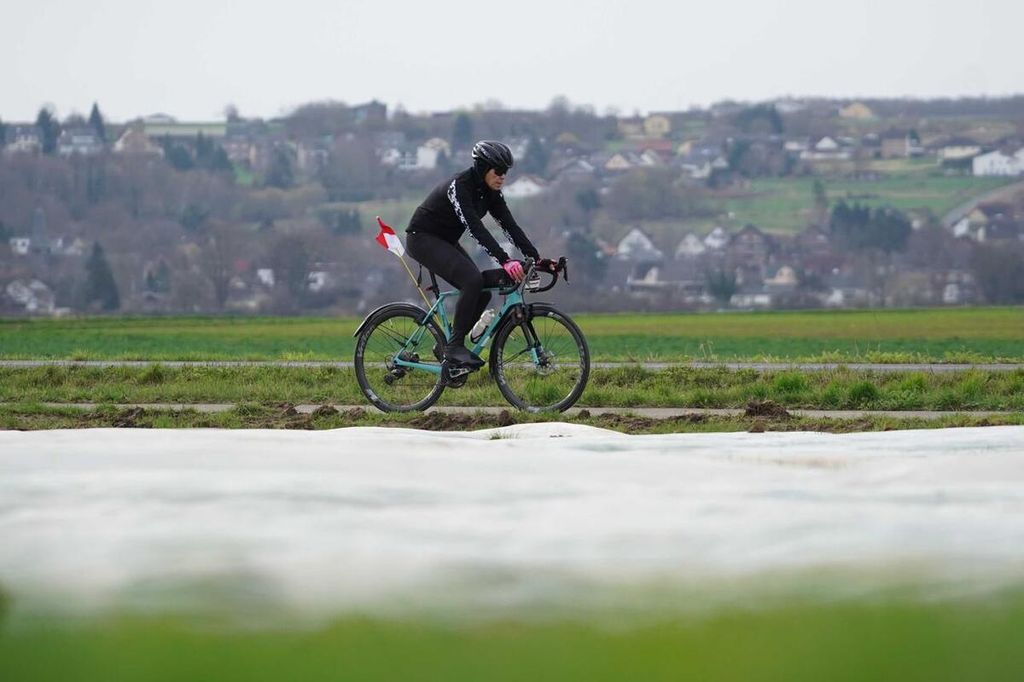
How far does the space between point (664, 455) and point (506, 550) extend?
1244 millimetres

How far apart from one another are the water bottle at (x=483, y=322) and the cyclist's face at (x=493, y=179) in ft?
2.69

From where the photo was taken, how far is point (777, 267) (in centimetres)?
14425

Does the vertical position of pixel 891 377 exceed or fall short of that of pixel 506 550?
it falls short

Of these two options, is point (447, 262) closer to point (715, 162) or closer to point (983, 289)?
point (983, 289)

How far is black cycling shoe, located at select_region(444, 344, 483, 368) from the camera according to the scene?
35.2 feet

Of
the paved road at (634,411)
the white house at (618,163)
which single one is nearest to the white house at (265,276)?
the white house at (618,163)

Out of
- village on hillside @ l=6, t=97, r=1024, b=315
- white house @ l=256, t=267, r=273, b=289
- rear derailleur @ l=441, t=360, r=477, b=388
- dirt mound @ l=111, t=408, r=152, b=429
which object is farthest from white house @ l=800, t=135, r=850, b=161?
dirt mound @ l=111, t=408, r=152, b=429

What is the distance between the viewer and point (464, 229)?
1055 centimetres

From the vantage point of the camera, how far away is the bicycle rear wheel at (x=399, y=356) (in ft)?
35.9

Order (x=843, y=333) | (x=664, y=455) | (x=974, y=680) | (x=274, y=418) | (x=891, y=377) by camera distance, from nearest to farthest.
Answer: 1. (x=974, y=680)
2. (x=664, y=455)
3. (x=274, y=418)
4. (x=891, y=377)
5. (x=843, y=333)

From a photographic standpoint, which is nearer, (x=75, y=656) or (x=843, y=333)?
(x=75, y=656)

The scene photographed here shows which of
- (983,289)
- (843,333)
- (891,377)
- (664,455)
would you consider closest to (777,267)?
(983,289)

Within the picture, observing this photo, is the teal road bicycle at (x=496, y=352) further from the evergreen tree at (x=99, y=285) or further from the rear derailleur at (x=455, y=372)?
the evergreen tree at (x=99, y=285)

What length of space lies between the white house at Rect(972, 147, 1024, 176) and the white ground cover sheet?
17246cm
